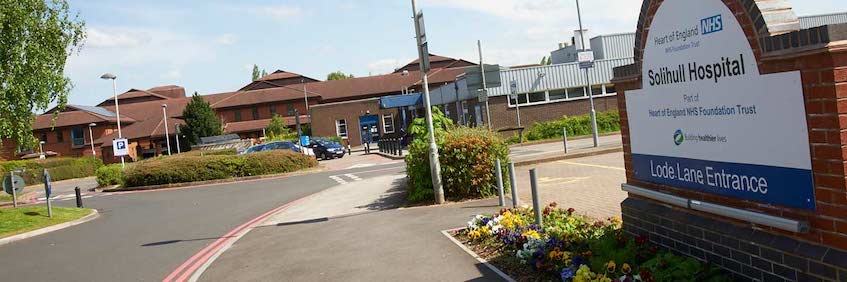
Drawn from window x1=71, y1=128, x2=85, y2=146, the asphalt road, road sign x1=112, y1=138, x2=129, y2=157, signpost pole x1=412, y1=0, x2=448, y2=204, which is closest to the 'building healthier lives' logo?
the asphalt road

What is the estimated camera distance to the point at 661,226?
5.56 m

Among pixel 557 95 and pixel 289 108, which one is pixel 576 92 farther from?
pixel 289 108

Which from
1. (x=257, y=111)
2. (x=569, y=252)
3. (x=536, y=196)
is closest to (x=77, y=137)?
(x=257, y=111)

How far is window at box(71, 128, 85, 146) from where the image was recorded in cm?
6812

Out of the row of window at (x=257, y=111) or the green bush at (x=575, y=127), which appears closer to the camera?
the green bush at (x=575, y=127)

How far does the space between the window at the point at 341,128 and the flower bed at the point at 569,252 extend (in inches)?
1974

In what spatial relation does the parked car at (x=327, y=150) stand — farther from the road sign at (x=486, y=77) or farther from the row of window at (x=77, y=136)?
the row of window at (x=77, y=136)

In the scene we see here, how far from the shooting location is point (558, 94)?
119 ft

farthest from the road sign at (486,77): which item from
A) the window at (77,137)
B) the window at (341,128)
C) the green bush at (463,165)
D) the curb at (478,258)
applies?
the window at (77,137)

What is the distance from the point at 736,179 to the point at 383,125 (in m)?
55.3

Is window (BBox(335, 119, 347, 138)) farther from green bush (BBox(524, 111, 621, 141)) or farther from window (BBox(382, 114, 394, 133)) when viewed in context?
green bush (BBox(524, 111, 621, 141))

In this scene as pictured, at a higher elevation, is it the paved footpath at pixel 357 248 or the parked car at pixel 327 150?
the parked car at pixel 327 150

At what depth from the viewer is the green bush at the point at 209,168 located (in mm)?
28609

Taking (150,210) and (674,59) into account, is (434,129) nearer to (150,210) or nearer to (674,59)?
(674,59)
